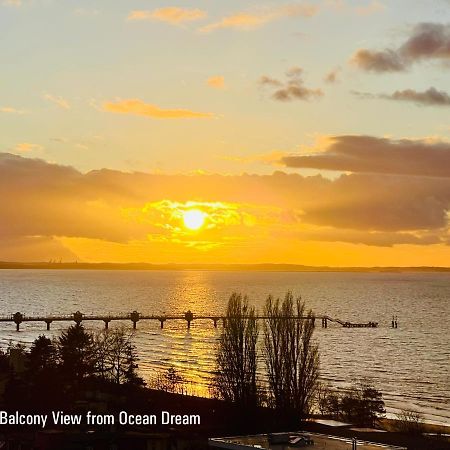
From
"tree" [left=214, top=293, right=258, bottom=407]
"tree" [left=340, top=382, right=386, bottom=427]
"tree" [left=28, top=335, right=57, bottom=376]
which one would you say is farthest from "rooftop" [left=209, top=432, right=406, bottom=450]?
"tree" [left=28, top=335, right=57, bottom=376]

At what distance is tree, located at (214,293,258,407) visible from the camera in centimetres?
6384

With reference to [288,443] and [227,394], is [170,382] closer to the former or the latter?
[227,394]

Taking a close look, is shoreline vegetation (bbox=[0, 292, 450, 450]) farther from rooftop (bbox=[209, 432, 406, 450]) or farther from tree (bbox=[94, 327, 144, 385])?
rooftop (bbox=[209, 432, 406, 450])

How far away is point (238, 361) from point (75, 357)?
14.4m

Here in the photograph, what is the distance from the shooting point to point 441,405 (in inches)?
3413

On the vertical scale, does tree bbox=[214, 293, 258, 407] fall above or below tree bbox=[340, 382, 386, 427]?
above

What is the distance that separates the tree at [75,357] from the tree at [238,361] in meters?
12.0

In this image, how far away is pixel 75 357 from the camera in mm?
69375

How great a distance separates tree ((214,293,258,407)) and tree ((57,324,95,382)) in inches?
472

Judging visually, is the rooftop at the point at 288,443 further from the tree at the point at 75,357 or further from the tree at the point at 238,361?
the tree at the point at 75,357

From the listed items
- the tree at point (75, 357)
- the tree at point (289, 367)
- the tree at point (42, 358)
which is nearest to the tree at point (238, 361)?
the tree at point (289, 367)

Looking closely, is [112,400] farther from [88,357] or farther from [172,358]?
[172,358]

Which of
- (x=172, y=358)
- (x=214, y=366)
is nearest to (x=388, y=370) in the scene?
(x=214, y=366)

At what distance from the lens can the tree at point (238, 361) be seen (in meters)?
63.8
